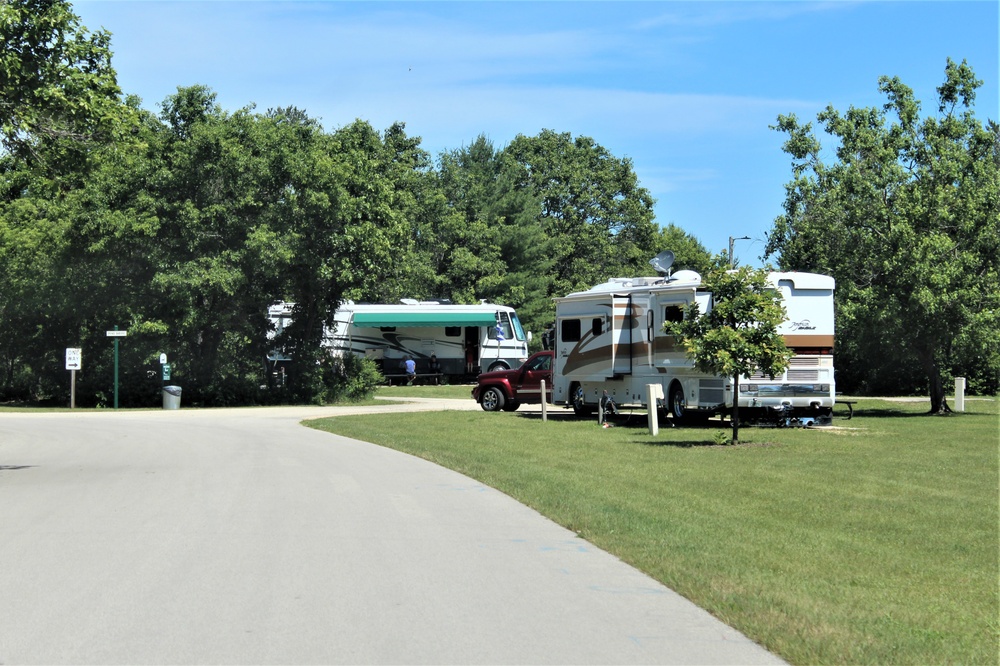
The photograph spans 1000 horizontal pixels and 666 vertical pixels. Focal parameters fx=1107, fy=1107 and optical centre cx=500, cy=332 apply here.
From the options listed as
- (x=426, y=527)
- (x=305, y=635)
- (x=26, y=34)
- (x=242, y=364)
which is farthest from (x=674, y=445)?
(x=242, y=364)

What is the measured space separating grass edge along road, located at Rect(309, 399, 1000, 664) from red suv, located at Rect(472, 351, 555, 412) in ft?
25.1

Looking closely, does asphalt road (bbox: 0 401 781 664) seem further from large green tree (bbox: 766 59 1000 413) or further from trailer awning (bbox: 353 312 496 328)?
trailer awning (bbox: 353 312 496 328)

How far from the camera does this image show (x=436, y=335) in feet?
166

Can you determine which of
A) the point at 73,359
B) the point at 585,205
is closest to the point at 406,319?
the point at 73,359

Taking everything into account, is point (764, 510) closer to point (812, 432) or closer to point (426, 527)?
point (426, 527)

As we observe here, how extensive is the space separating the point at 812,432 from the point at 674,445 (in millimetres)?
4449

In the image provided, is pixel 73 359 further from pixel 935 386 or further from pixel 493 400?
pixel 935 386

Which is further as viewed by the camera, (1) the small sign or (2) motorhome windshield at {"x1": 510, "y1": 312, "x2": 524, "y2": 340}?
(2) motorhome windshield at {"x1": 510, "y1": 312, "x2": 524, "y2": 340}

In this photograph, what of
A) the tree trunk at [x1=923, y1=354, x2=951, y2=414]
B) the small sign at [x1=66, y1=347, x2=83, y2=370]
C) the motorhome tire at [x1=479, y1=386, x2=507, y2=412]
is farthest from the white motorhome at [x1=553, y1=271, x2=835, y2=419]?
the small sign at [x1=66, y1=347, x2=83, y2=370]

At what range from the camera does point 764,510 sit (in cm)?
1184

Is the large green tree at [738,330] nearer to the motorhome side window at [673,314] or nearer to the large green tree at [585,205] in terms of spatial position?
the motorhome side window at [673,314]

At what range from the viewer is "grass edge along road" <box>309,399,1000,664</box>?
6.66 meters

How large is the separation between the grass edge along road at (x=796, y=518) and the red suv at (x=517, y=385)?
764 cm

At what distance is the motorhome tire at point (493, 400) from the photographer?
105ft
